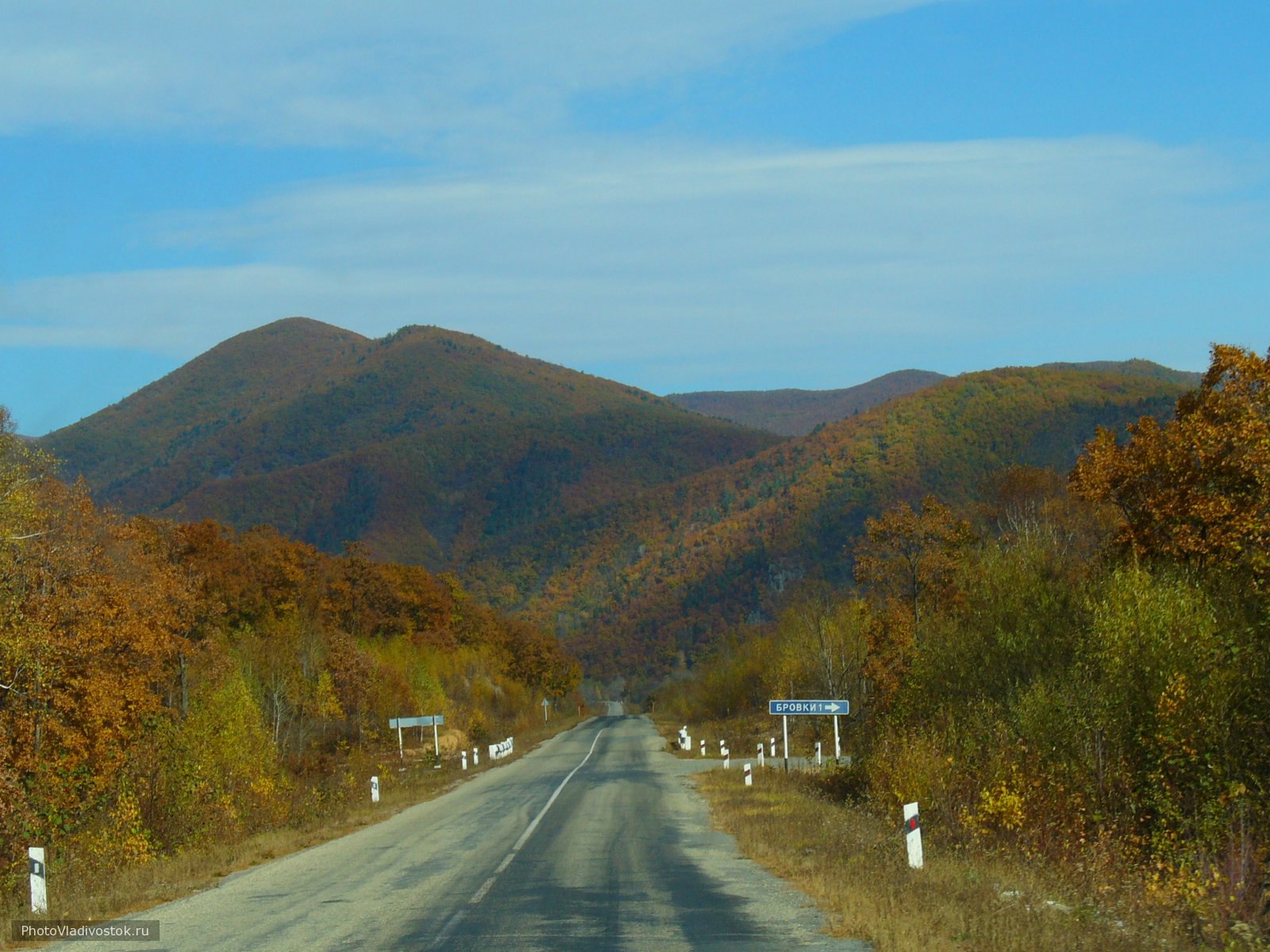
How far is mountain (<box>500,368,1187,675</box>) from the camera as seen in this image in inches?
4616

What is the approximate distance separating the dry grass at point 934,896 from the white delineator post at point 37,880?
28.7 feet

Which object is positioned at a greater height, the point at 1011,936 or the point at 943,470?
the point at 943,470

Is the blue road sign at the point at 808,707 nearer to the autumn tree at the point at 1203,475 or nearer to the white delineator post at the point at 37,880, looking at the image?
the autumn tree at the point at 1203,475

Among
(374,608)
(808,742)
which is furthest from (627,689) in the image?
(808,742)

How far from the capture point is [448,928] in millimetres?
11633

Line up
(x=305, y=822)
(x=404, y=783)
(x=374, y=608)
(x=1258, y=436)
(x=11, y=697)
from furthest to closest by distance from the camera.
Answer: (x=374, y=608) < (x=404, y=783) < (x=305, y=822) < (x=11, y=697) < (x=1258, y=436)

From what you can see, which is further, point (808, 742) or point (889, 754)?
point (808, 742)

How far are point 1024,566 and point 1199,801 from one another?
26.9 feet

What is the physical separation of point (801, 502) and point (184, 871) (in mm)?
124760

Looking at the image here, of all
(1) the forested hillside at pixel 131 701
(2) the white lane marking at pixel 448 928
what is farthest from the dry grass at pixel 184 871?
(2) the white lane marking at pixel 448 928

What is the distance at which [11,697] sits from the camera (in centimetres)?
1958

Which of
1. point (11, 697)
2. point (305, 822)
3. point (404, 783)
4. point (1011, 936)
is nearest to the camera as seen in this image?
point (1011, 936)

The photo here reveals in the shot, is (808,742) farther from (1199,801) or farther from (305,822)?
(1199,801)

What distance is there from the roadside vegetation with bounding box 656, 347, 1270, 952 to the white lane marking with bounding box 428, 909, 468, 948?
12.2ft
